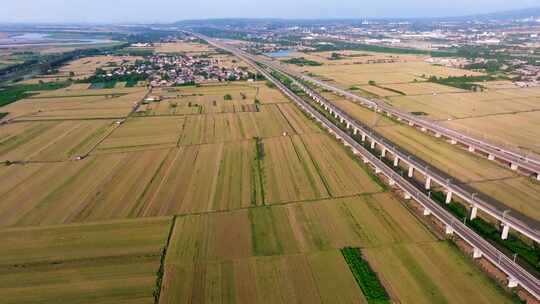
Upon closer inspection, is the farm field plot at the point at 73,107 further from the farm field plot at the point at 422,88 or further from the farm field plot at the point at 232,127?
the farm field plot at the point at 422,88

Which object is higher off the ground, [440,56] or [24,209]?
[440,56]

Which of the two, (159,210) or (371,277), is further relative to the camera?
(159,210)

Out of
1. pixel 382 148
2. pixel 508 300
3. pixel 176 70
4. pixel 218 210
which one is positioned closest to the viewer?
pixel 508 300

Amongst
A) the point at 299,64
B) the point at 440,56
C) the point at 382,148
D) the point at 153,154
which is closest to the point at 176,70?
the point at 299,64

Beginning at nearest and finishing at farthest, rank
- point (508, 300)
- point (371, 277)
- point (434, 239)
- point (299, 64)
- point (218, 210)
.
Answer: point (508, 300), point (371, 277), point (434, 239), point (218, 210), point (299, 64)

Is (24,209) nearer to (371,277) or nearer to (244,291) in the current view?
(244,291)

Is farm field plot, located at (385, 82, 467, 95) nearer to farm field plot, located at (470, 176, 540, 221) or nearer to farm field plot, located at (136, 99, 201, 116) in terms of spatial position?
farm field plot, located at (136, 99, 201, 116)

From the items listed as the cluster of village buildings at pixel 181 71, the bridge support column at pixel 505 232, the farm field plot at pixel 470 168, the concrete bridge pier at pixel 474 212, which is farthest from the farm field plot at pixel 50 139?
the bridge support column at pixel 505 232

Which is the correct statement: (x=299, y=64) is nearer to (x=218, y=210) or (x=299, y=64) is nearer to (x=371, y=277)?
(x=218, y=210)
